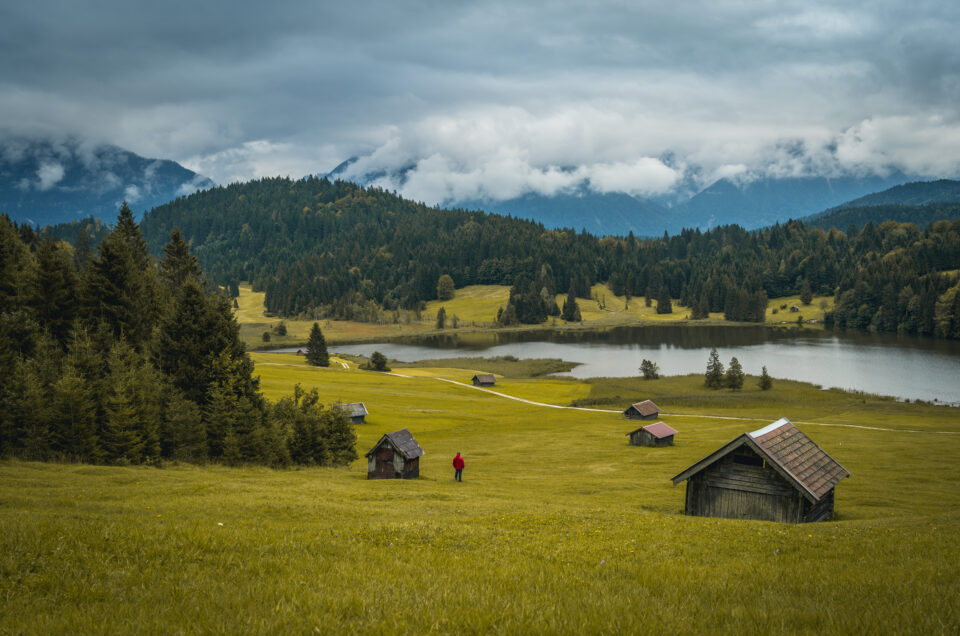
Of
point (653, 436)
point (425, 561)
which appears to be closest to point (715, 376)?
point (653, 436)

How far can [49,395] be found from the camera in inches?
1352

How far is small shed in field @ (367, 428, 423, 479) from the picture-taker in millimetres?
40688

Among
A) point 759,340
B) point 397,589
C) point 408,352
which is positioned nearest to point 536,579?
point 397,589

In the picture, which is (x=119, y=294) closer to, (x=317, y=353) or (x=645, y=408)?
(x=645, y=408)

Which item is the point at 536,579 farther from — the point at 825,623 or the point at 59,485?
the point at 59,485

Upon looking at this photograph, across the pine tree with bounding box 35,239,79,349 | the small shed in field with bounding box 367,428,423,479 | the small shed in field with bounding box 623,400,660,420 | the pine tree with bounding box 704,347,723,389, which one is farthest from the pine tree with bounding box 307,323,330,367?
the small shed in field with bounding box 367,428,423,479

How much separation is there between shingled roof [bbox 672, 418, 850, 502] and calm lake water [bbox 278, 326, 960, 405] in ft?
240

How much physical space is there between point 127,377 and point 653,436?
148 ft

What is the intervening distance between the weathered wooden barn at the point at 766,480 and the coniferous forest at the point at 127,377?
96.1 feet

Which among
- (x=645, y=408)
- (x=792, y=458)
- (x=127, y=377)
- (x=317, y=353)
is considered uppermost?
(x=127, y=377)

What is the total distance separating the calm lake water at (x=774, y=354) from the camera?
334ft

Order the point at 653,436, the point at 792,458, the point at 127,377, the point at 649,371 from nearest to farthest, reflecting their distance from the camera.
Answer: the point at 792,458 → the point at 127,377 → the point at 653,436 → the point at 649,371

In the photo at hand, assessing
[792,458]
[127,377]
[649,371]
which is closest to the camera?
[792,458]

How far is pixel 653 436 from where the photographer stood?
2223 inches
